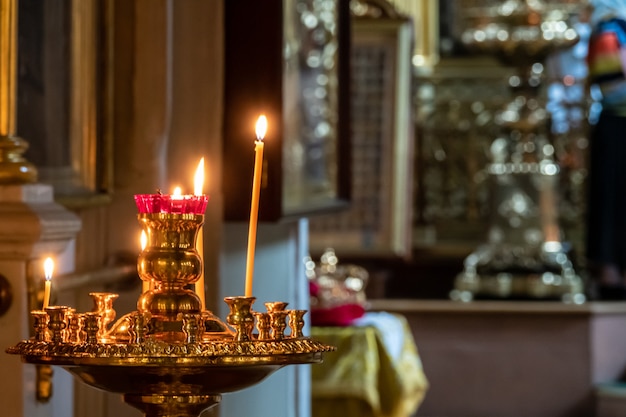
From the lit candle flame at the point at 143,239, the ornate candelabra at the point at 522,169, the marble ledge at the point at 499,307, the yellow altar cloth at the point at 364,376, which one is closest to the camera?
the lit candle flame at the point at 143,239

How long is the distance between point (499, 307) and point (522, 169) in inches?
40.6

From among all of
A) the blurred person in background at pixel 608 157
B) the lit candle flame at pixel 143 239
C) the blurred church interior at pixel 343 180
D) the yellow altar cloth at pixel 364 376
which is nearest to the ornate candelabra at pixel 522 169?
the blurred church interior at pixel 343 180

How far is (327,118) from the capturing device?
3893mm

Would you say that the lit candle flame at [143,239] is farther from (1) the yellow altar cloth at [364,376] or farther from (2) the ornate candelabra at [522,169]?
(2) the ornate candelabra at [522,169]

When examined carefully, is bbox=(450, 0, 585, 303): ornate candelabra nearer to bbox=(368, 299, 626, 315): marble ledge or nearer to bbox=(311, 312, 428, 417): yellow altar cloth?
bbox=(368, 299, 626, 315): marble ledge

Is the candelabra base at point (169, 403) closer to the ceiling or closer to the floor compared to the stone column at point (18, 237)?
closer to the floor

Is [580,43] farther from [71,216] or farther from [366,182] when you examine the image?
[71,216]

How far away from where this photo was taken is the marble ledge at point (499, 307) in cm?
671

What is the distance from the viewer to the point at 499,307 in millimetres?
6832

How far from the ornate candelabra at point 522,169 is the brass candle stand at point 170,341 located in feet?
19.3

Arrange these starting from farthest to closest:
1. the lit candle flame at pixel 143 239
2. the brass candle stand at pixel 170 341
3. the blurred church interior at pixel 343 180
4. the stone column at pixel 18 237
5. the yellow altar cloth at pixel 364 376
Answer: the yellow altar cloth at pixel 364 376
the blurred church interior at pixel 343 180
the stone column at pixel 18 237
the lit candle flame at pixel 143 239
the brass candle stand at pixel 170 341

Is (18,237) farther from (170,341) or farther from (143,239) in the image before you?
(170,341)

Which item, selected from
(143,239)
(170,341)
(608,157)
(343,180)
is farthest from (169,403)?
(608,157)

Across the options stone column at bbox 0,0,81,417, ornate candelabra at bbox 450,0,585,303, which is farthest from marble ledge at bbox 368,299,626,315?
stone column at bbox 0,0,81,417
